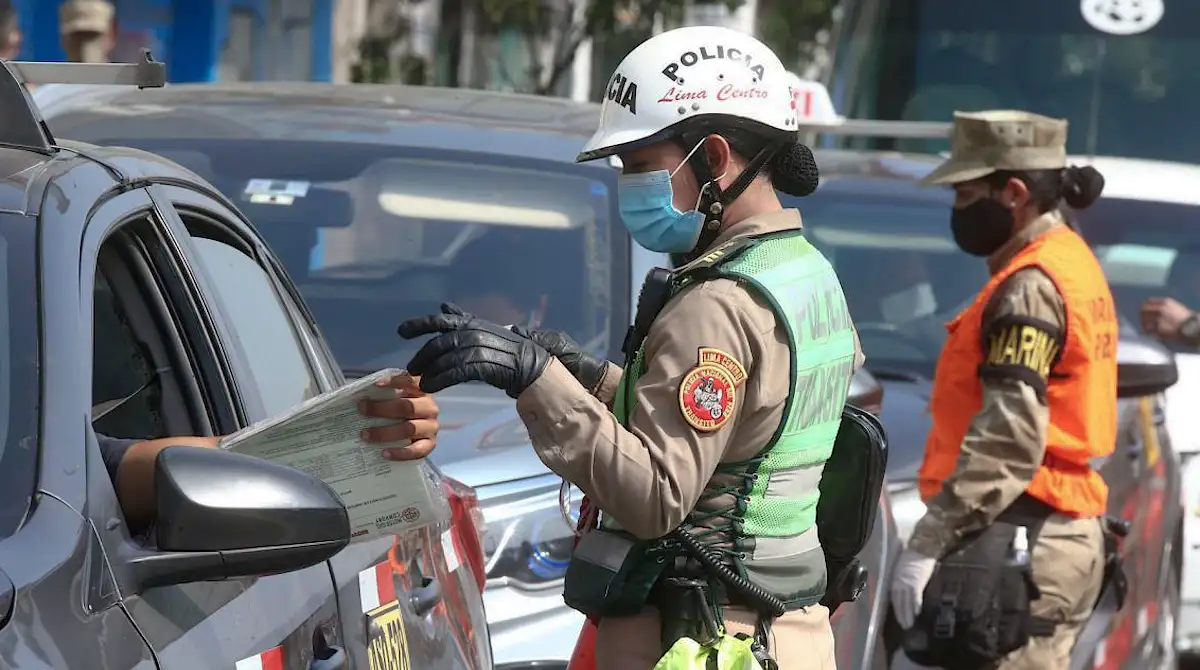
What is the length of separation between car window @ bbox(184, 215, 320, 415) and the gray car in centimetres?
183

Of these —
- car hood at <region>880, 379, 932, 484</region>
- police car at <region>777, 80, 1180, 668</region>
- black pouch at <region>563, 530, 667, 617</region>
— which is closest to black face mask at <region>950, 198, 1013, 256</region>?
police car at <region>777, 80, 1180, 668</region>

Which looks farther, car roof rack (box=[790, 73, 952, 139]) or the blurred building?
the blurred building

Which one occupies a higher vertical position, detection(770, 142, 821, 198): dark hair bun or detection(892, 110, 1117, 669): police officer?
detection(770, 142, 821, 198): dark hair bun

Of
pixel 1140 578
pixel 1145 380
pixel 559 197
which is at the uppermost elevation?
pixel 559 197

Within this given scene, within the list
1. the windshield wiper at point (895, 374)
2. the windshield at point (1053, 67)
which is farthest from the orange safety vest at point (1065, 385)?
the windshield at point (1053, 67)

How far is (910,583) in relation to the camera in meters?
5.78

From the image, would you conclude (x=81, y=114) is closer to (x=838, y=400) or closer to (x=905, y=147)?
(x=838, y=400)

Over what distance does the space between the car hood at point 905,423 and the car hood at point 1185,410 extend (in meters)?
1.15

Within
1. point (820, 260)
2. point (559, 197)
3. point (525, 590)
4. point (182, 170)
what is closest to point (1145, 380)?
point (559, 197)

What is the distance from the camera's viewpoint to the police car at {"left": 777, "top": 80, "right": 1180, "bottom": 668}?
683 cm

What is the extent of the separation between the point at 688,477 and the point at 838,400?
0.40 meters

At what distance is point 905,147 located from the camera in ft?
40.4

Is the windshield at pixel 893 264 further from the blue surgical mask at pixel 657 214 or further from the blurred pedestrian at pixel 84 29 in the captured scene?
the blue surgical mask at pixel 657 214

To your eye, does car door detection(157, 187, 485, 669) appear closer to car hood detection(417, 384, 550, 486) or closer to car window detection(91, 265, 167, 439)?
car window detection(91, 265, 167, 439)
